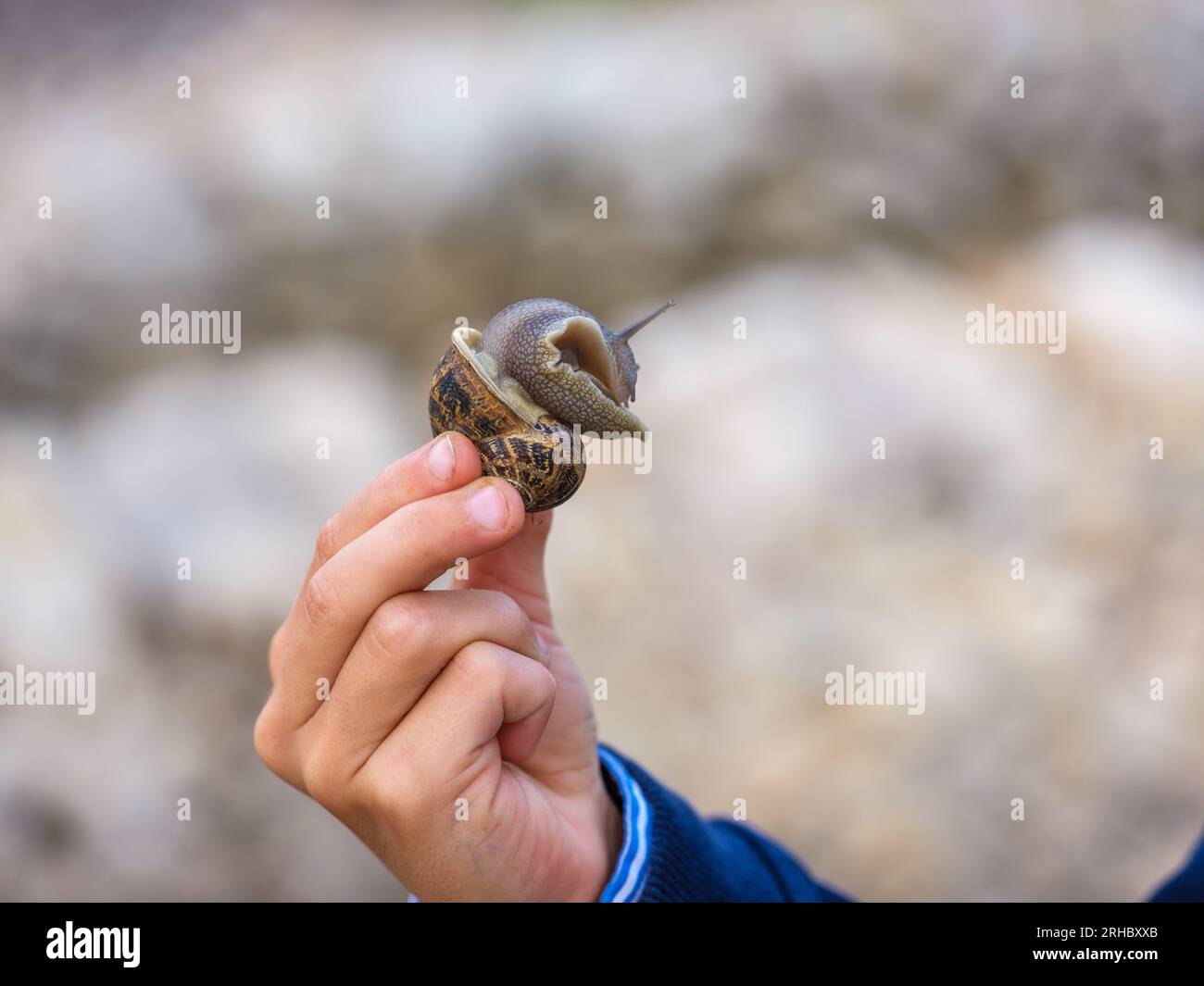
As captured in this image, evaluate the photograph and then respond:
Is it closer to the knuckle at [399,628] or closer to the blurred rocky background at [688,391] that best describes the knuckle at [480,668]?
the knuckle at [399,628]

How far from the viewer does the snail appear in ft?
5.02

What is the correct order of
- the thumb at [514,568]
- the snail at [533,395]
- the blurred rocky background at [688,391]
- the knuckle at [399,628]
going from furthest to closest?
1. the blurred rocky background at [688,391]
2. the thumb at [514,568]
3. the snail at [533,395]
4. the knuckle at [399,628]

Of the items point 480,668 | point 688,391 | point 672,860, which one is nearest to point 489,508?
point 480,668

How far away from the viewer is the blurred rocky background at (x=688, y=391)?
132 inches

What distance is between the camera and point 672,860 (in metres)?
1.66

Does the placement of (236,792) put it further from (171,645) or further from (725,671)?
(725,671)

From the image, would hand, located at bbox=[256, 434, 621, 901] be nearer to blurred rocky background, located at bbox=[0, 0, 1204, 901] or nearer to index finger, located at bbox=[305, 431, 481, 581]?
index finger, located at bbox=[305, 431, 481, 581]

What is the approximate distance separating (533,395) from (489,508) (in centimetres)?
32

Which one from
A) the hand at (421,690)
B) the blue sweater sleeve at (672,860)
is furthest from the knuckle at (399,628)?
the blue sweater sleeve at (672,860)

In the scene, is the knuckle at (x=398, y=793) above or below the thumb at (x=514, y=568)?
below

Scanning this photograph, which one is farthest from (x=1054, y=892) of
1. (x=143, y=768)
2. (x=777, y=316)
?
(x=143, y=768)

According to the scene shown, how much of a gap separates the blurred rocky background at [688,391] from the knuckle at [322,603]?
2.06 metres

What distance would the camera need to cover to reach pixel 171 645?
3.52 meters

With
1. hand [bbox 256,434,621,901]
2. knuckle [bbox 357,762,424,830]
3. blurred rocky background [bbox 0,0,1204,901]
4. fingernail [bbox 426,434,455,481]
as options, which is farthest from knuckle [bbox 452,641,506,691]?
blurred rocky background [bbox 0,0,1204,901]
